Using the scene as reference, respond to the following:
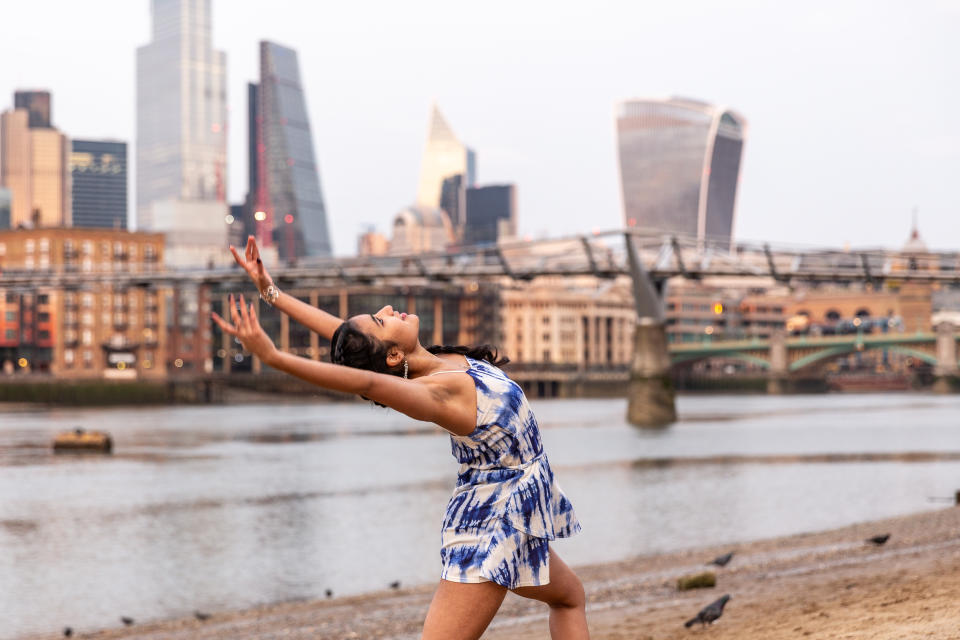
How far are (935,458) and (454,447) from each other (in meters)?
52.4

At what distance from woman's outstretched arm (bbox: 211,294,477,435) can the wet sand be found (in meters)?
4.44

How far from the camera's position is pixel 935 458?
54.0 metres

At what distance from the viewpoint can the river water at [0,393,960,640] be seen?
23.5 meters

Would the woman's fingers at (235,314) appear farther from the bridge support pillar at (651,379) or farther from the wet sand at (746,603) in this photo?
A: the bridge support pillar at (651,379)

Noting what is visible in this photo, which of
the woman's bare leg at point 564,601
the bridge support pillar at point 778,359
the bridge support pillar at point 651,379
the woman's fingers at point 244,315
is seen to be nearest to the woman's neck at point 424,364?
the woman's fingers at point 244,315

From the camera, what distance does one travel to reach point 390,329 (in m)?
5.33

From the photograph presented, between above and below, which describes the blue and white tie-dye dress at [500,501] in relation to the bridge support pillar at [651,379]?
above

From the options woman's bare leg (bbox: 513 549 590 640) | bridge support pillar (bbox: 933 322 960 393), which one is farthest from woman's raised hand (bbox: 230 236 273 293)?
bridge support pillar (bbox: 933 322 960 393)

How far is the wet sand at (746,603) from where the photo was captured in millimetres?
10359

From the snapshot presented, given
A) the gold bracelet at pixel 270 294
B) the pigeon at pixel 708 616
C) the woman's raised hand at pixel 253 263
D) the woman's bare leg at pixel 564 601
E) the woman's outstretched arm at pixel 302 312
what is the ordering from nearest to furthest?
1. the woman's bare leg at pixel 564 601
2. the woman's raised hand at pixel 253 263
3. the woman's outstretched arm at pixel 302 312
4. the gold bracelet at pixel 270 294
5. the pigeon at pixel 708 616

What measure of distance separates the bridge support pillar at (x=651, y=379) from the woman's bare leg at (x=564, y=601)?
8000 cm

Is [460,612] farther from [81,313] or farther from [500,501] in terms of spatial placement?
[81,313]

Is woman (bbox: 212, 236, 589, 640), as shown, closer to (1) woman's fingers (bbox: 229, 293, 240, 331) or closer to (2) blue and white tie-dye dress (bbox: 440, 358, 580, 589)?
(2) blue and white tie-dye dress (bbox: 440, 358, 580, 589)

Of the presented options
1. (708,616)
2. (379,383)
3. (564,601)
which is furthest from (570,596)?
(708,616)
